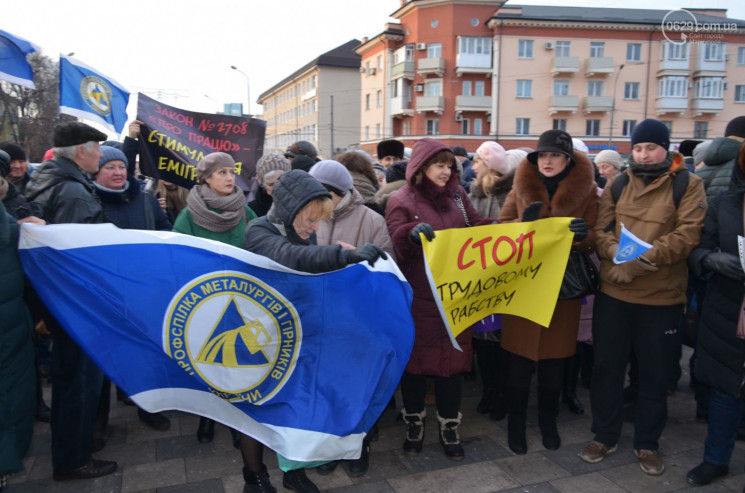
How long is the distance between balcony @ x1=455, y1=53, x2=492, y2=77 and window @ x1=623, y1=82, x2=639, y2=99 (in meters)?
13.0

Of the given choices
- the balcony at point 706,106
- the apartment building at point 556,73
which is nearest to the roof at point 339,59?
the apartment building at point 556,73

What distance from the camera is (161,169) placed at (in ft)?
17.6

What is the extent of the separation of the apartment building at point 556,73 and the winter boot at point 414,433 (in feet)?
147

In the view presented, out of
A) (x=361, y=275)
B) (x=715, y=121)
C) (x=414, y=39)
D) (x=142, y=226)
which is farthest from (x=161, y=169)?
(x=715, y=121)

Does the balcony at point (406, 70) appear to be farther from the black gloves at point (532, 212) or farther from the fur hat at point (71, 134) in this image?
the fur hat at point (71, 134)

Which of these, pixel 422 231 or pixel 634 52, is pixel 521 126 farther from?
pixel 422 231

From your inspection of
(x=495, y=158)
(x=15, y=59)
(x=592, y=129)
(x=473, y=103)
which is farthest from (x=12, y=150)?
(x=592, y=129)

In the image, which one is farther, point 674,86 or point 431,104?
point 674,86

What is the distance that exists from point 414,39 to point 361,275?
50368 mm

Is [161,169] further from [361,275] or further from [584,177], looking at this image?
[584,177]

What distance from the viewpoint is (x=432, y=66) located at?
157 ft

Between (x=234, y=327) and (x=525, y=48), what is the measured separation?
50018 millimetres

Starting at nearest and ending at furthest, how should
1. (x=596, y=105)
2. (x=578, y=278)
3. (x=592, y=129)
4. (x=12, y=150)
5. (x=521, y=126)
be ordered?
(x=578, y=278) < (x=12, y=150) < (x=596, y=105) < (x=521, y=126) < (x=592, y=129)

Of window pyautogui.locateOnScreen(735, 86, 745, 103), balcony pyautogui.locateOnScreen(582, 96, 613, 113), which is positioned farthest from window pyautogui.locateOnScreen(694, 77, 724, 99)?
balcony pyautogui.locateOnScreen(582, 96, 613, 113)
